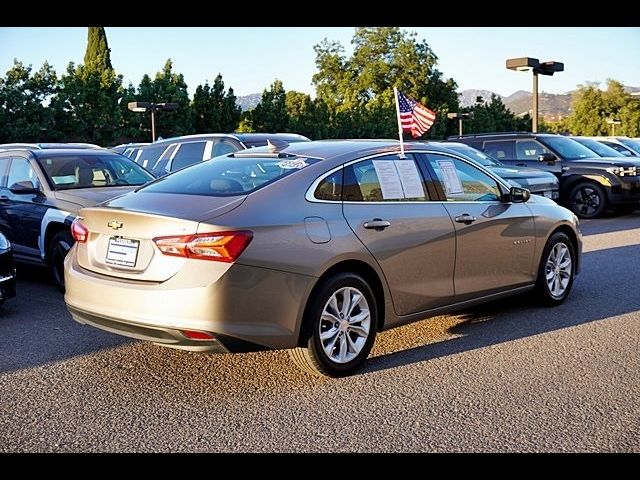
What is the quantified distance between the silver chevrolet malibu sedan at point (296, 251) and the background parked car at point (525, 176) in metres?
7.38

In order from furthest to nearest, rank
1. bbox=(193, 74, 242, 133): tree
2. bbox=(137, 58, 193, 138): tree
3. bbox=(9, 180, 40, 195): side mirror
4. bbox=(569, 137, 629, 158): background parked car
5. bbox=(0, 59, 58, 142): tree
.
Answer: bbox=(193, 74, 242, 133): tree < bbox=(137, 58, 193, 138): tree < bbox=(0, 59, 58, 142): tree < bbox=(569, 137, 629, 158): background parked car < bbox=(9, 180, 40, 195): side mirror

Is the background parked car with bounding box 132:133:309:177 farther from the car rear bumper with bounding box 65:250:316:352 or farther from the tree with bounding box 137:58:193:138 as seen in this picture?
the tree with bounding box 137:58:193:138

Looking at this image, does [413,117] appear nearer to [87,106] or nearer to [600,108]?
[87,106]

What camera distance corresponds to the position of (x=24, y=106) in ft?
101

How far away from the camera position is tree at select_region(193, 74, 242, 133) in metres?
37.9

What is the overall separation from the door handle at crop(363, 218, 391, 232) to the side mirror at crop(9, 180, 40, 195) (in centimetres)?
465

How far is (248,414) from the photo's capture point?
14.4 ft

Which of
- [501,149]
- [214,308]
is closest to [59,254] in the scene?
[214,308]

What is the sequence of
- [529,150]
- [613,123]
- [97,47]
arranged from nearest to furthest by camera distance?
Result: [529,150], [97,47], [613,123]

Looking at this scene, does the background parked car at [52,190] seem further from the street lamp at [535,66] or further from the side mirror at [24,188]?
the street lamp at [535,66]

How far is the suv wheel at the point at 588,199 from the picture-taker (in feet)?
50.3

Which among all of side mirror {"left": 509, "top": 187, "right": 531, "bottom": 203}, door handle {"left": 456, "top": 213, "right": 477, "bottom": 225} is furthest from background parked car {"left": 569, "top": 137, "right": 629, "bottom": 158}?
door handle {"left": 456, "top": 213, "right": 477, "bottom": 225}

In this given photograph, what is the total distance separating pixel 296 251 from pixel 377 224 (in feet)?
2.66
